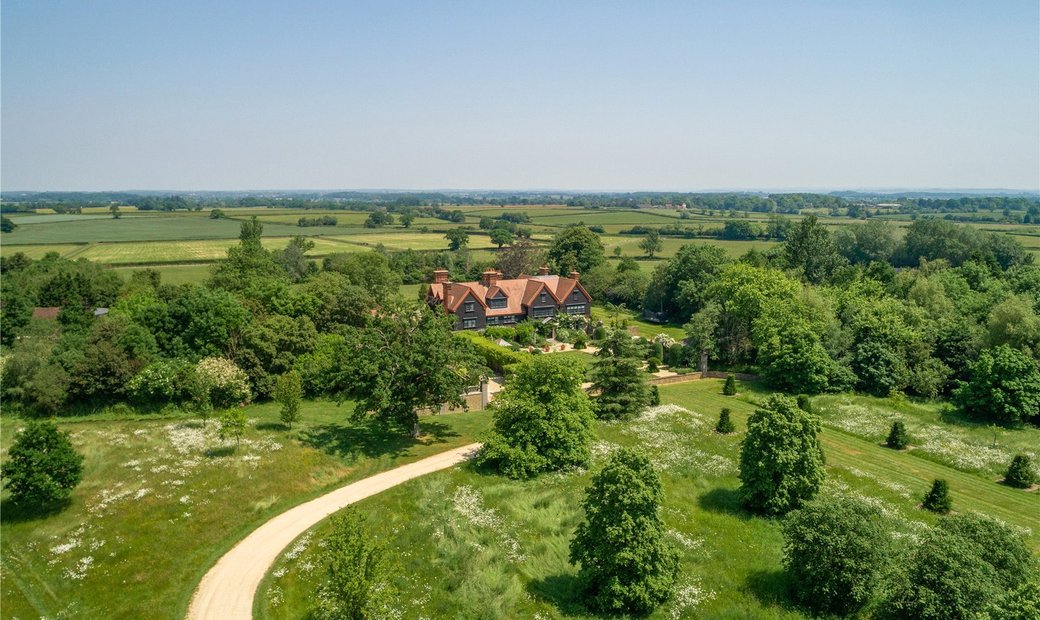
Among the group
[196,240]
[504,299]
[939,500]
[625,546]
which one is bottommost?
[939,500]

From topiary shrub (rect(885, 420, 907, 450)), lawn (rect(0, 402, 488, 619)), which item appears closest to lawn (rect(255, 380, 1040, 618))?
topiary shrub (rect(885, 420, 907, 450))

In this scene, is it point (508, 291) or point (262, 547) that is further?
point (508, 291)

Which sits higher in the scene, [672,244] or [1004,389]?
[672,244]

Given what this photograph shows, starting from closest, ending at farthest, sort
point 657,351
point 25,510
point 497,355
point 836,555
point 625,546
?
point 836,555, point 625,546, point 25,510, point 497,355, point 657,351

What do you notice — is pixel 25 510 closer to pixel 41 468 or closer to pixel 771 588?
pixel 41 468

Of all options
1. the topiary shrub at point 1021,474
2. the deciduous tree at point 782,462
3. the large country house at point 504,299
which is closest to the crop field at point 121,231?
the large country house at point 504,299

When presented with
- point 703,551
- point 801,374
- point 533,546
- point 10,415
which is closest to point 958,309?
point 801,374

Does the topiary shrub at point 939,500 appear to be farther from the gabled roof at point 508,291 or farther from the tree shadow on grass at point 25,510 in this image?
the gabled roof at point 508,291

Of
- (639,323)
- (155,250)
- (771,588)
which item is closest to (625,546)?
(771,588)
